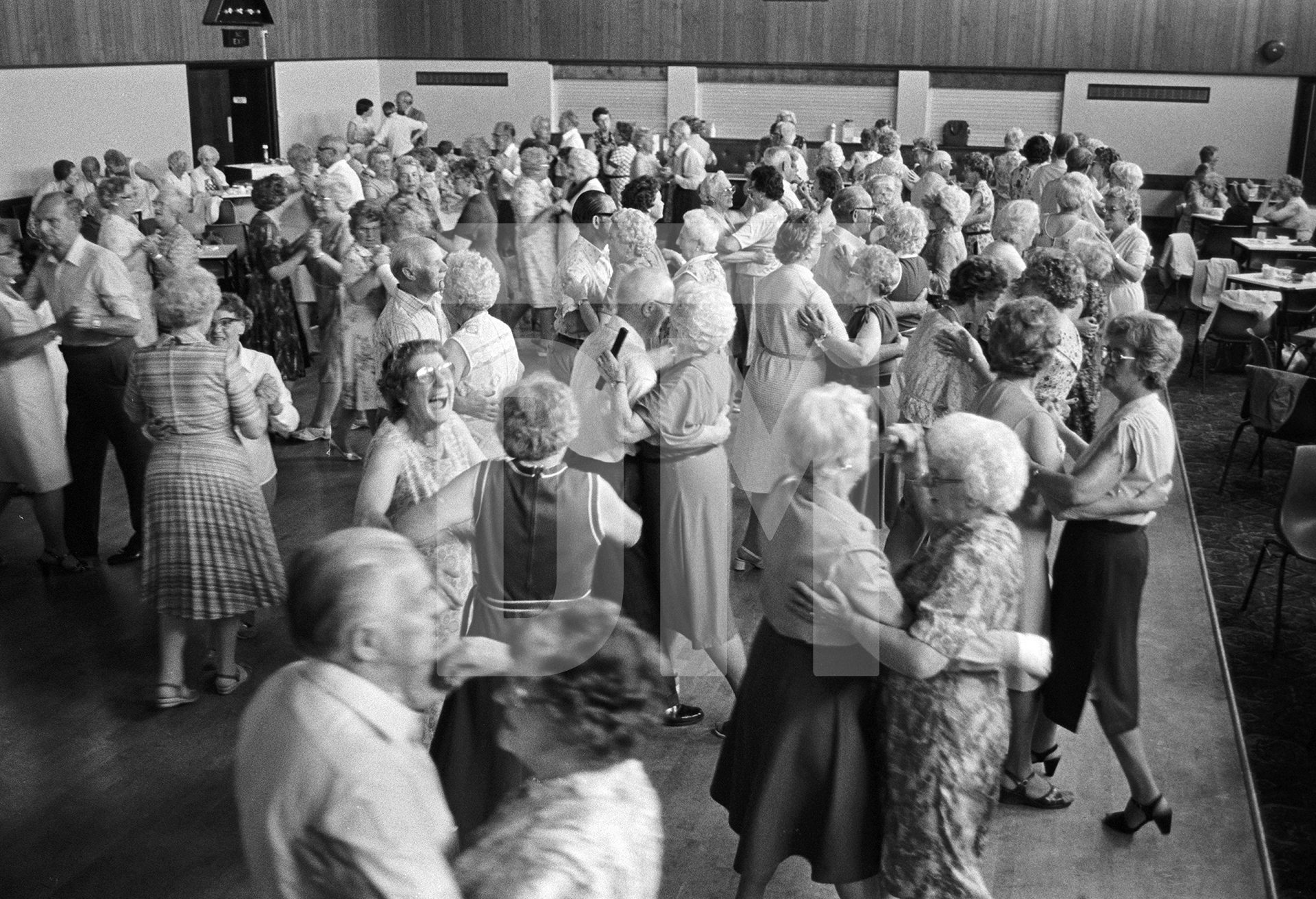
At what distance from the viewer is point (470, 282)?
428cm

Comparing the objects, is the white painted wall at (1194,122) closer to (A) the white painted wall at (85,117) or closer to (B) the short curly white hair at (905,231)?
(A) the white painted wall at (85,117)

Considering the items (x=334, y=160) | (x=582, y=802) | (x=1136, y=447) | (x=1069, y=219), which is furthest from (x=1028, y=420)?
(x=334, y=160)

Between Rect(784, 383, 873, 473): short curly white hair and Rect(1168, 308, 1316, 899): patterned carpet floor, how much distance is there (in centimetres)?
203

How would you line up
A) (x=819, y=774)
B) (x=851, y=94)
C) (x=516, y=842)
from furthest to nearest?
(x=851, y=94) < (x=819, y=774) < (x=516, y=842)

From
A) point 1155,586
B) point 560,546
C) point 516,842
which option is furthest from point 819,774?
point 1155,586

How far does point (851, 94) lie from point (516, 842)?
56.6 feet

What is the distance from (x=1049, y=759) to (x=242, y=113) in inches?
576

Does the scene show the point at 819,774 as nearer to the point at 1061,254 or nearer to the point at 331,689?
the point at 331,689

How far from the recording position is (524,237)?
7996 mm

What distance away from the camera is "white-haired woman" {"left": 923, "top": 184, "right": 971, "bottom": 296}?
6.30 meters

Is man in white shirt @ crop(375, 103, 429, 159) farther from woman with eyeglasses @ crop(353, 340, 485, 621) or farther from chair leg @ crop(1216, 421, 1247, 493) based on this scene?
woman with eyeglasses @ crop(353, 340, 485, 621)

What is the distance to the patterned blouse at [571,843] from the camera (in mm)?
1626

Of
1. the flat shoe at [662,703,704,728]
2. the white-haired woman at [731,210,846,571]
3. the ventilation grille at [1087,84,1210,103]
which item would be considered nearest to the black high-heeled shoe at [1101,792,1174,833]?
the flat shoe at [662,703,704,728]

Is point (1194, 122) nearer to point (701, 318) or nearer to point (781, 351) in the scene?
point (781, 351)
